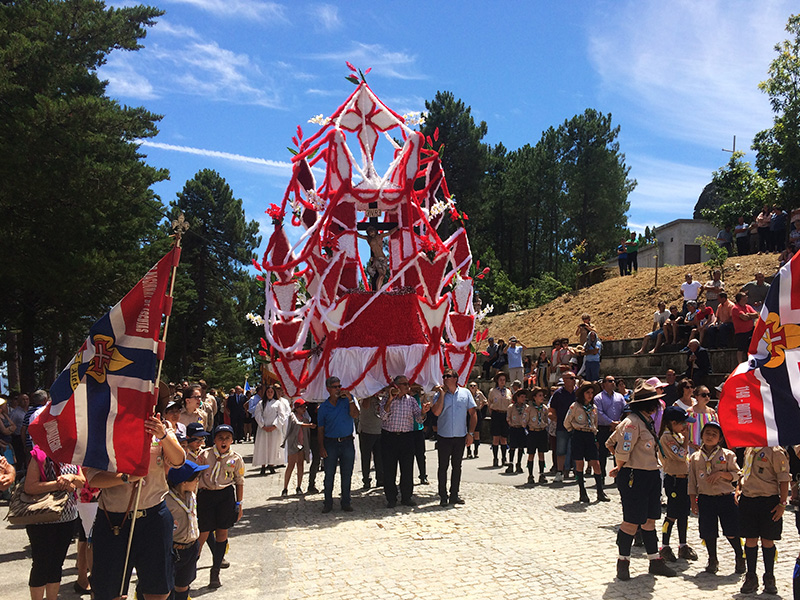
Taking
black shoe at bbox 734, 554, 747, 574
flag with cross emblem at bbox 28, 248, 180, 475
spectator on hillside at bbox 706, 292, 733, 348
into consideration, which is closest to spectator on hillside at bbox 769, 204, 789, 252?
spectator on hillside at bbox 706, 292, 733, 348

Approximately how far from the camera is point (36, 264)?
19891 mm

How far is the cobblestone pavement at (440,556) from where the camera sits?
273 inches

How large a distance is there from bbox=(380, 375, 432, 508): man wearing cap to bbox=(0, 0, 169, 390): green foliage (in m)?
12.4

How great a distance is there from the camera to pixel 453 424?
11773mm

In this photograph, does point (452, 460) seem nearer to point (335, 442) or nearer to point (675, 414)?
point (335, 442)

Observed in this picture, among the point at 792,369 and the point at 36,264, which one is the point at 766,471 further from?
the point at 36,264

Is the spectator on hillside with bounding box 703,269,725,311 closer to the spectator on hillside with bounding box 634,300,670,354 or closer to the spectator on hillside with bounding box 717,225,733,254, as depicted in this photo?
the spectator on hillside with bounding box 634,300,670,354

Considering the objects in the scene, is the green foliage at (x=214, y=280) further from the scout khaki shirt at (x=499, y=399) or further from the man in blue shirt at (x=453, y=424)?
the man in blue shirt at (x=453, y=424)

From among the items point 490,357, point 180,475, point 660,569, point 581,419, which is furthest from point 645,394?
point 490,357

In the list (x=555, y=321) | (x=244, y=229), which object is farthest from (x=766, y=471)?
(x=244, y=229)

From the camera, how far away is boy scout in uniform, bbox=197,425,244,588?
721 centimetres

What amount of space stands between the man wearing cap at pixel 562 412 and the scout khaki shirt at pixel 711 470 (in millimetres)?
5478

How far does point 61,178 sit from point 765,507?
62.2ft

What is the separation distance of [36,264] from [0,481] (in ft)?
53.6
